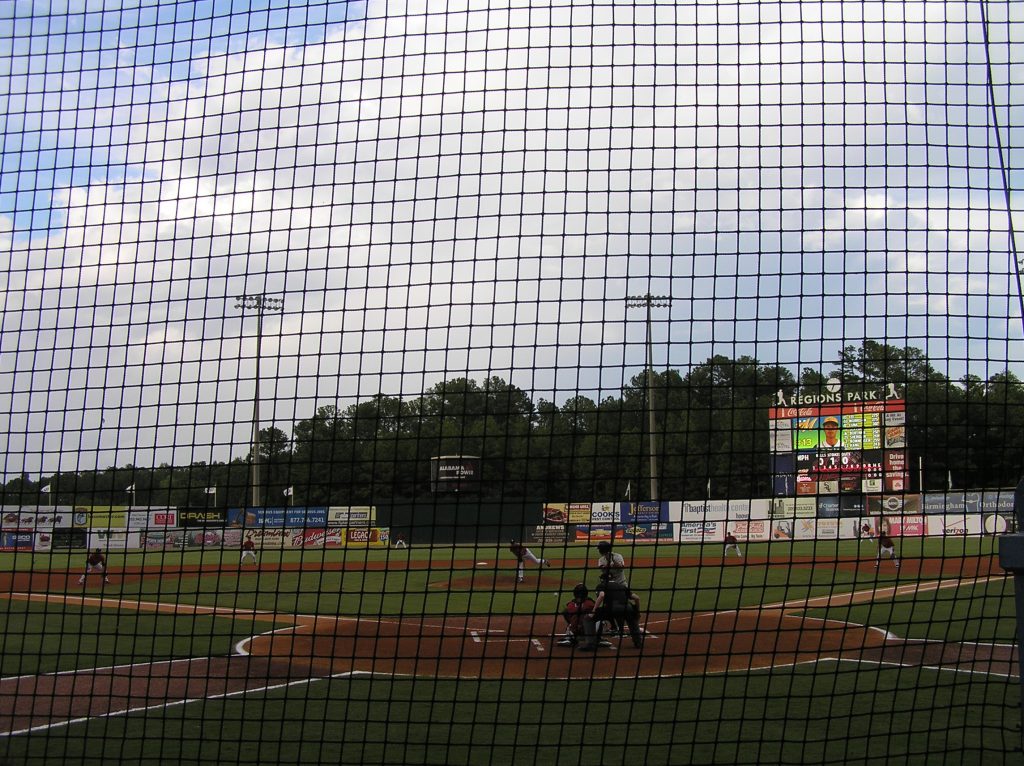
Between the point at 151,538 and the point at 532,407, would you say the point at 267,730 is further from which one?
the point at 151,538

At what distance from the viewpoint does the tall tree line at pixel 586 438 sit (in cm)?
611

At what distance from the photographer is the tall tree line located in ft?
20.1

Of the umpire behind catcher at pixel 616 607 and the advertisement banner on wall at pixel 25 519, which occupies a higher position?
the advertisement banner on wall at pixel 25 519

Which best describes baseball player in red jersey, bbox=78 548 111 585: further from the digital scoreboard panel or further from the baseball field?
the digital scoreboard panel

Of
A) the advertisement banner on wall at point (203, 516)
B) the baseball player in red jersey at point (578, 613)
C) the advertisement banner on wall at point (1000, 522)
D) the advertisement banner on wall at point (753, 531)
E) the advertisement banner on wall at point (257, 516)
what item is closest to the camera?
the advertisement banner on wall at point (1000, 522)

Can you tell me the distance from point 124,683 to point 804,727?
17.6 feet

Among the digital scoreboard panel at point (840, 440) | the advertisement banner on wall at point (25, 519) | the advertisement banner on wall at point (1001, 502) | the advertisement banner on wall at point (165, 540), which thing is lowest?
the advertisement banner on wall at point (165, 540)

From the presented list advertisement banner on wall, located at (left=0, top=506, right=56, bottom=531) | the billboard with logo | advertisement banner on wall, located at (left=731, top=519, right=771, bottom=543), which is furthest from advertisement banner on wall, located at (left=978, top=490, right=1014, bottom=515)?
advertisement banner on wall, located at (left=731, top=519, right=771, bottom=543)

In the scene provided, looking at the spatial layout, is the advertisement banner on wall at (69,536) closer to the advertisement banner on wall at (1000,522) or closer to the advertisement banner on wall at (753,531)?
the advertisement banner on wall at (1000,522)

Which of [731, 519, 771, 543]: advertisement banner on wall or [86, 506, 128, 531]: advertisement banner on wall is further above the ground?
[86, 506, 128, 531]: advertisement banner on wall

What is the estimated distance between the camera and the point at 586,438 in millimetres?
22359

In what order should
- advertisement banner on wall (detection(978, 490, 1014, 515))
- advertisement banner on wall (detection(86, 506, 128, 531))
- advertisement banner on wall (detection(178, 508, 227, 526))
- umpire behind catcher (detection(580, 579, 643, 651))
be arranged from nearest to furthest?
advertisement banner on wall (detection(978, 490, 1014, 515)) < advertisement banner on wall (detection(178, 508, 227, 526)) < advertisement banner on wall (detection(86, 506, 128, 531)) < umpire behind catcher (detection(580, 579, 643, 651))

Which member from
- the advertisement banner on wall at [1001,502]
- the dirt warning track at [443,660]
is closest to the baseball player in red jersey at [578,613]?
the dirt warning track at [443,660]

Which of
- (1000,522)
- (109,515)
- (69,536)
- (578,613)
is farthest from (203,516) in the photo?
(1000,522)
